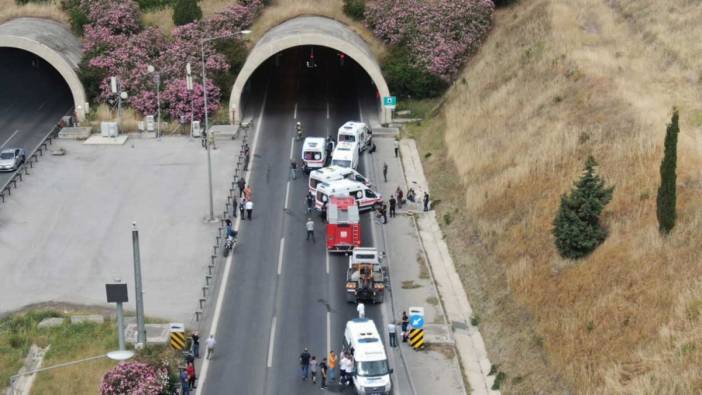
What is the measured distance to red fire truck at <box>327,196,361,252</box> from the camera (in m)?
51.1

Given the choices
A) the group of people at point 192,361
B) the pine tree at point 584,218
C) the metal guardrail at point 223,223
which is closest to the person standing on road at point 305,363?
the group of people at point 192,361

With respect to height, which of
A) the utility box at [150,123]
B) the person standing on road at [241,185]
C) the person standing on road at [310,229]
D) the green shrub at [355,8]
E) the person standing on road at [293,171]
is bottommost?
the person standing on road at [310,229]

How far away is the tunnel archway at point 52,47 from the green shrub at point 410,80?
22.8m

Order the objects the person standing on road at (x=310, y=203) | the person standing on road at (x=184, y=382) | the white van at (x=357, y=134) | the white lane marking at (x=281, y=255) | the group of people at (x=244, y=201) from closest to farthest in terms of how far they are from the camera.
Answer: the person standing on road at (x=184, y=382)
the white lane marking at (x=281, y=255)
the group of people at (x=244, y=201)
the person standing on road at (x=310, y=203)
the white van at (x=357, y=134)

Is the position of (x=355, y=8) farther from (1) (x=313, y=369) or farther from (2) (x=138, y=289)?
(1) (x=313, y=369)

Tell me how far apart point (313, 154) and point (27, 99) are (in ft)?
94.3

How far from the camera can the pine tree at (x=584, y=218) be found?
1655 inches

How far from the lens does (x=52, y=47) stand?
72.2 metres

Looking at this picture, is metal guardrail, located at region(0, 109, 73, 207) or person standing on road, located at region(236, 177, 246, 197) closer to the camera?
person standing on road, located at region(236, 177, 246, 197)

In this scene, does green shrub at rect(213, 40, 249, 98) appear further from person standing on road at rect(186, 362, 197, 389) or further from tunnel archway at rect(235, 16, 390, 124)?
person standing on road at rect(186, 362, 197, 389)

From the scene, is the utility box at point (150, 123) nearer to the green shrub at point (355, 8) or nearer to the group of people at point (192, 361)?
the green shrub at point (355, 8)

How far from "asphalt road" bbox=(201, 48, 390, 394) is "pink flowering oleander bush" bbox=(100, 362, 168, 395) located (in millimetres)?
3274

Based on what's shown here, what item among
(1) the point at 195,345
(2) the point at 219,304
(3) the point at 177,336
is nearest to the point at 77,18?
(2) the point at 219,304

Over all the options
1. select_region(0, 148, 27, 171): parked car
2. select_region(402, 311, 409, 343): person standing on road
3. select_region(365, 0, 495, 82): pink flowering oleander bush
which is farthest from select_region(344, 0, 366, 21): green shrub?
select_region(402, 311, 409, 343): person standing on road
